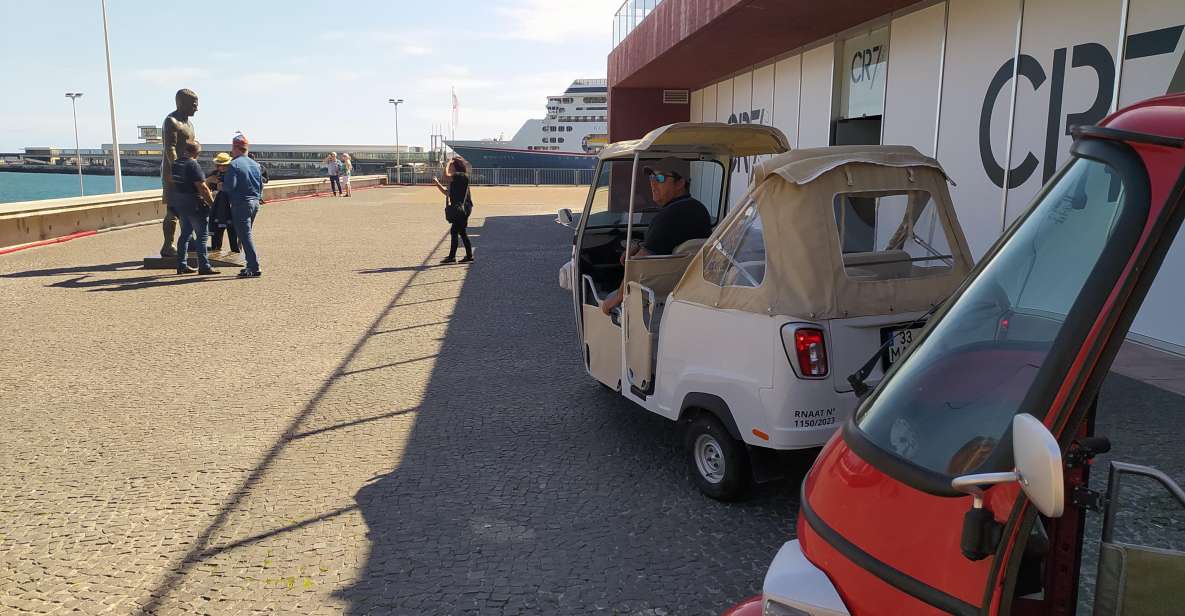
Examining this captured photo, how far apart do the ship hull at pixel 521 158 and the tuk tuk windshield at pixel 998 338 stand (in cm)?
7296

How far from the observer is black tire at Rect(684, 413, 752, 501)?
13.6ft

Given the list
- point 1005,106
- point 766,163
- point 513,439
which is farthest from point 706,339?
point 1005,106

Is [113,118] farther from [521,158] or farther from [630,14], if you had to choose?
[521,158]

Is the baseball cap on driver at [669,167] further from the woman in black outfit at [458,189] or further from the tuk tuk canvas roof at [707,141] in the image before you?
the woman in black outfit at [458,189]

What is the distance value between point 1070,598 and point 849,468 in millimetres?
495

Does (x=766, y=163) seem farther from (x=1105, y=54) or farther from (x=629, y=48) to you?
(x=629, y=48)

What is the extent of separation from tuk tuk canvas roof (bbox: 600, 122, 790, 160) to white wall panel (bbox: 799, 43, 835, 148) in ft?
28.2

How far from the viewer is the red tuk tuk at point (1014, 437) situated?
1468mm

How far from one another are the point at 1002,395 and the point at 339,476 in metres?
3.80

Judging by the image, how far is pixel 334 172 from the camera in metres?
33.8

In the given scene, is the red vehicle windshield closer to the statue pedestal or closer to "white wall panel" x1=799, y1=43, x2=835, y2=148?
the statue pedestal

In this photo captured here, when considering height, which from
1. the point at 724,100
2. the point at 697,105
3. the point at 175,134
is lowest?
the point at 175,134

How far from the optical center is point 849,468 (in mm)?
1892

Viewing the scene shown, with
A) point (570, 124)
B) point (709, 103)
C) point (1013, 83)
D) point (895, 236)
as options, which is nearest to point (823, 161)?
point (895, 236)
